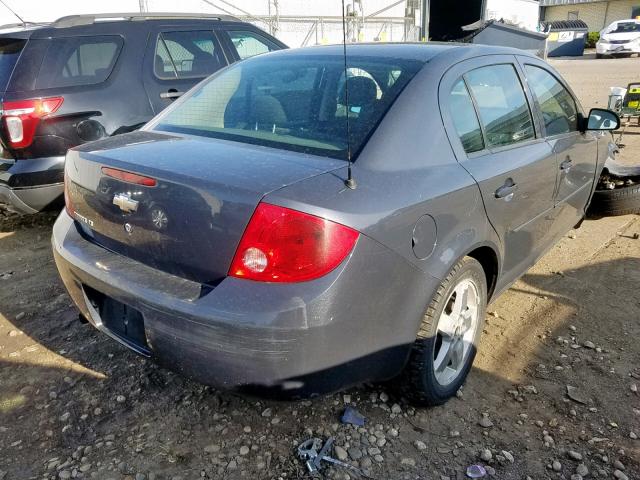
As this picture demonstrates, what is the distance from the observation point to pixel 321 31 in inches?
658

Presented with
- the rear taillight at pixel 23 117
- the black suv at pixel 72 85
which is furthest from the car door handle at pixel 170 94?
the rear taillight at pixel 23 117

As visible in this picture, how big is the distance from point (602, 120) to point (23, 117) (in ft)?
13.9

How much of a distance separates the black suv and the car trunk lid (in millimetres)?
2149

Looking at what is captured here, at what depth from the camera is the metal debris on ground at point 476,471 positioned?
7.13 feet

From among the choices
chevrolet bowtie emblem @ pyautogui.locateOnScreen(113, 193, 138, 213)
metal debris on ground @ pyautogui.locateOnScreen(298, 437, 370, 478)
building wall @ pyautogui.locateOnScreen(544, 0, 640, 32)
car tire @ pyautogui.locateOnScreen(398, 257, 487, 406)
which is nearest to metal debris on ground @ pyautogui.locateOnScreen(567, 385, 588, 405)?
car tire @ pyautogui.locateOnScreen(398, 257, 487, 406)

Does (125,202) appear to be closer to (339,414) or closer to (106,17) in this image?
(339,414)

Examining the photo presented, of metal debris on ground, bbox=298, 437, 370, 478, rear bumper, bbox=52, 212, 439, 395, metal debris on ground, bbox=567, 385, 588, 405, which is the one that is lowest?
metal debris on ground, bbox=567, 385, 588, 405

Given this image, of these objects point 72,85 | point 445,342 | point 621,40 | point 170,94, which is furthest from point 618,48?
point 445,342

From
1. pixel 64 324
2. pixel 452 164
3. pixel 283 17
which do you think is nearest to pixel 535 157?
pixel 452 164

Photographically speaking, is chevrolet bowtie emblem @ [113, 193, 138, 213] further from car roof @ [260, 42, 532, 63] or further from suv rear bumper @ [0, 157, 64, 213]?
suv rear bumper @ [0, 157, 64, 213]

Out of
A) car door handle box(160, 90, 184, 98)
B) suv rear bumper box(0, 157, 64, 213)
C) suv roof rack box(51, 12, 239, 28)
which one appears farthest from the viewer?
car door handle box(160, 90, 184, 98)

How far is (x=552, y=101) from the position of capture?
344 cm

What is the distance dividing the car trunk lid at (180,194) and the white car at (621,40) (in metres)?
30.6

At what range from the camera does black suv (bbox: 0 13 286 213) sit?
4.26 meters
